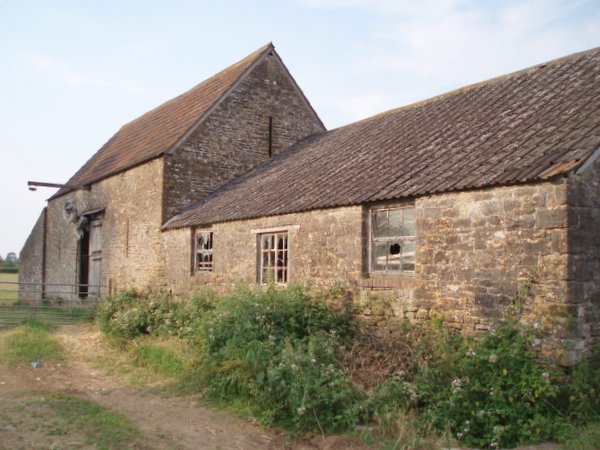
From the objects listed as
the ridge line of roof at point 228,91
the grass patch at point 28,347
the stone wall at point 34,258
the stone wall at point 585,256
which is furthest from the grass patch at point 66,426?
the stone wall at point 34,258

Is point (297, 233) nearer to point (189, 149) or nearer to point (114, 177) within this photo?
point (189, 149)

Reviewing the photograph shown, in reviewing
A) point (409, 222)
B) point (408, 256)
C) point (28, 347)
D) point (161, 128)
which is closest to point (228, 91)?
point (161, 128)

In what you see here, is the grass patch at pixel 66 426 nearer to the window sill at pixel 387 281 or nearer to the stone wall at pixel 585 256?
the window sill at pixel 387 281

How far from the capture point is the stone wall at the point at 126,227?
1664 cm

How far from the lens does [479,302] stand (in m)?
7.75

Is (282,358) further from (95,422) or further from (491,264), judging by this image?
(491,264)

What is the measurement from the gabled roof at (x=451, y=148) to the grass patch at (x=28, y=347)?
4487 mm

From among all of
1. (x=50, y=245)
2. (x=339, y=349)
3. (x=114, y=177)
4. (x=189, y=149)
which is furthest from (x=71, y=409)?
(x=50, y=245)

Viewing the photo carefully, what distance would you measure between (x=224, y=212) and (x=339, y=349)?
660cm

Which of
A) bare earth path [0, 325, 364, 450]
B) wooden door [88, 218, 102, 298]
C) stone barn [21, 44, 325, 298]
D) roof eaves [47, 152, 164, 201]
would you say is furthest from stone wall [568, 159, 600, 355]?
wooden door [88, 218, 102, 298]

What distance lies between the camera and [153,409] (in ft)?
25.7

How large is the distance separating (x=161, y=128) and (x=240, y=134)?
338 cm

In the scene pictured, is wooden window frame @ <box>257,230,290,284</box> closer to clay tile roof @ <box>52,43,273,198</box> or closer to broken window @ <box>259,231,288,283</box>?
broken window @ <box>259,231,288,283</box>

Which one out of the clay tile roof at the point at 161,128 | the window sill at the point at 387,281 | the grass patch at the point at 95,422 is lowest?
the grass patch at the point at 95,422
